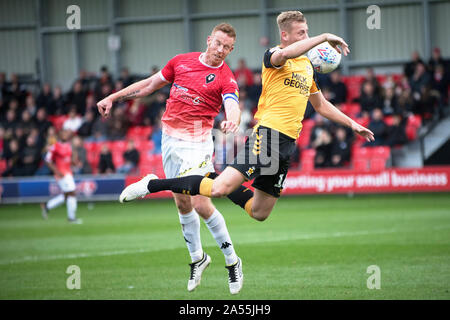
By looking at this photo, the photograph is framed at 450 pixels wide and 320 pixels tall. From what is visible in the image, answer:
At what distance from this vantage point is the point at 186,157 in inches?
316

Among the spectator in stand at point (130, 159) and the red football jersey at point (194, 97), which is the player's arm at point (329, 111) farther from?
the spectator in stand at point (130, 159)

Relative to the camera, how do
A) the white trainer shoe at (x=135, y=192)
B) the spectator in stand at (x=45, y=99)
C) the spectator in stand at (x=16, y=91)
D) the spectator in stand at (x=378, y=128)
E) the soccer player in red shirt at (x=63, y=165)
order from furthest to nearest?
the spectator in stand at (x=16, y=91), the spectator in stand at (x=45, y=99), the spectator in stand at (x=378, y=128), the soccer player in red shirt at (x=63, y=165), the white trainer shoe at (x=135, y=192)

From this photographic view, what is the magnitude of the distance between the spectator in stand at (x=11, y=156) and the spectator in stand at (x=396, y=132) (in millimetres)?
12773

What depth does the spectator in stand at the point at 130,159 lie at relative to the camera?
22625 mm

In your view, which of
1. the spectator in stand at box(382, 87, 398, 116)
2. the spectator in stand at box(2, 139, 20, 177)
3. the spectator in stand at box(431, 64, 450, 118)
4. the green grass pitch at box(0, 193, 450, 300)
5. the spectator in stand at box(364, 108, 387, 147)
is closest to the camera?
the green grass pitch at box(0, 193, 450, 300)

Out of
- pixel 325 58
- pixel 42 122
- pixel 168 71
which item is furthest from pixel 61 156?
pixel 325 58

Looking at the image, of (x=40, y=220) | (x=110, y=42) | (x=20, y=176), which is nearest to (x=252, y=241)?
(x=40, y=220)

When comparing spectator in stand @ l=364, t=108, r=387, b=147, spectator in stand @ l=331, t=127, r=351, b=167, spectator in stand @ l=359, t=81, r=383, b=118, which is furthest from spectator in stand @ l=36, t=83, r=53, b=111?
spectator in stand @ l=364, t=108, r=387, b=147

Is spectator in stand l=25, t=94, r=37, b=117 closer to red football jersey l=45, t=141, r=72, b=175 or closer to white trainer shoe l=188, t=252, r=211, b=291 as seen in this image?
red football jersey l=45, t=141, r=72, b=175

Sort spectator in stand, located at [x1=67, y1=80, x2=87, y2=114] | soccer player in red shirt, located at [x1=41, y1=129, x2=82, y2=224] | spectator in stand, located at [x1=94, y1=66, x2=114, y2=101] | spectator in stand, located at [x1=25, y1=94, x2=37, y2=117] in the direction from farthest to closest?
1. spectator in stand, located at [x1=25, y1=94, x2=37, y2=117]
2. spectator in stand, located at [x1=67, y1=80, x2=87, y2=114]
3. spectator in stand, located at [x1=94, y1=66, x2=114, y2=101]
4. soccer player in red shirt, located at [x1=41, y1=129, x2=82, y2=224]

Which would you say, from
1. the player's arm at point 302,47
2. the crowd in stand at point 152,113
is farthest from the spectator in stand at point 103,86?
the player's arm at point 302,47

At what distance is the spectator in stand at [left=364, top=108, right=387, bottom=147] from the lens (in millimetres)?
21375

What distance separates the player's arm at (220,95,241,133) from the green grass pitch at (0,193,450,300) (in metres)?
2.15
